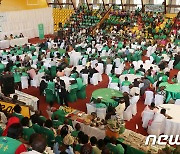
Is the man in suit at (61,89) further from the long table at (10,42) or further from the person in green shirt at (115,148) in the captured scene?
the long table at (10,42)

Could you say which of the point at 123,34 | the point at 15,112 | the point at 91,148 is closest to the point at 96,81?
the point at 15,112

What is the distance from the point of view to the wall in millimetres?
24403

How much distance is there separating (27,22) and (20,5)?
5.39 feet

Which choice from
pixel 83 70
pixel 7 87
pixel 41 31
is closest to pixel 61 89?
pixel 7 87

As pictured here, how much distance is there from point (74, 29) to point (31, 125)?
2008cm

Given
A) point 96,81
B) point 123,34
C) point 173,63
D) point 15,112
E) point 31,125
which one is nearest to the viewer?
point 31,125

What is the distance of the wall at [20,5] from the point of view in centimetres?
2440

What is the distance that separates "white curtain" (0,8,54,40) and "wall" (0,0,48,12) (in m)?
0.39

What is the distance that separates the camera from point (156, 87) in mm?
11555

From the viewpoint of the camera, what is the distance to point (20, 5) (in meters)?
25.8

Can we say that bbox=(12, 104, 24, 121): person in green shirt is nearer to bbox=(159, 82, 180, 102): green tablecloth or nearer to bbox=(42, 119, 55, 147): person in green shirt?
bbox=(42, 119, 55, 147): person in green shirt

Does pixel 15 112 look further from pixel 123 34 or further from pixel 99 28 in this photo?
pixel 99 28

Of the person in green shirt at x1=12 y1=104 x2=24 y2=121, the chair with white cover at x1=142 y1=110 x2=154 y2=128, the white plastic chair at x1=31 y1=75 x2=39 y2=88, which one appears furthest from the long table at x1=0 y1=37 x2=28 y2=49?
the chair with white cover at x1=142 y1=110 x2=154 y2=128

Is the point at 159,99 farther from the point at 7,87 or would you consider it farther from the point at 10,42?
the point at 10,42
